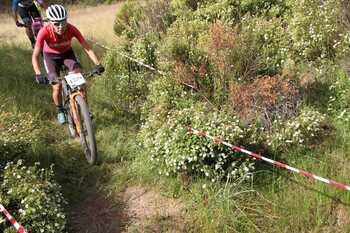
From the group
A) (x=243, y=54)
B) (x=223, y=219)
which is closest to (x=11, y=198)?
(x=223, y=219)

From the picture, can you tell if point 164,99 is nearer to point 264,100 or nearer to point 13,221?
point 264,100

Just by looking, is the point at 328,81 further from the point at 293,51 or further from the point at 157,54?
the point at 157,54

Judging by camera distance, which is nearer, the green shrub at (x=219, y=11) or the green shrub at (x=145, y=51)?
the green shrub at (x=145, y=51)

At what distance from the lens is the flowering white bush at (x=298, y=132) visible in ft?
18.3

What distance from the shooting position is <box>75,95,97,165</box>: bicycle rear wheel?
5902 millimetres

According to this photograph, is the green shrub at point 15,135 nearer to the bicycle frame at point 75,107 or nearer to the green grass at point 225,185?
the green grass at point 225,185

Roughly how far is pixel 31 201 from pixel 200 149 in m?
1.92

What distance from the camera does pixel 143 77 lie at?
7.82m

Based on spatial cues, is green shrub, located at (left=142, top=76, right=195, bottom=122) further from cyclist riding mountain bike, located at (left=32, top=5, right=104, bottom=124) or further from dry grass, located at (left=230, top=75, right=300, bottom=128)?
cyclist riding mountain bike, located at (left=32, top=5, right=104, bottom=124)

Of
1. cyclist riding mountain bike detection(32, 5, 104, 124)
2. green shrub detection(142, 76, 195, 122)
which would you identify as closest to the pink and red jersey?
cyclist riding mountain bike detection(32, 5, 104, 124)

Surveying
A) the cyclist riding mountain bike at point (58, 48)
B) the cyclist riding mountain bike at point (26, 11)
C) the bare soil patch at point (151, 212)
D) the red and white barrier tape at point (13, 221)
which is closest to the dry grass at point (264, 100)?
the bare soil patch at point (151, 212)

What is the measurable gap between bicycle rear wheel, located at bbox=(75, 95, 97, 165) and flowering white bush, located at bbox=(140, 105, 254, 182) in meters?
0.82

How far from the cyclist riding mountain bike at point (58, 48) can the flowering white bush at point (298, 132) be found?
2.45 metres

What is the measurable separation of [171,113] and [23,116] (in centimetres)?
250
